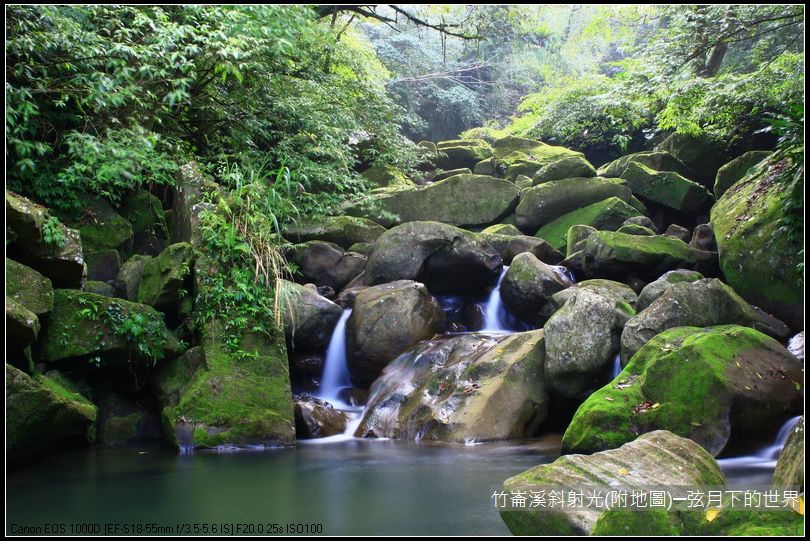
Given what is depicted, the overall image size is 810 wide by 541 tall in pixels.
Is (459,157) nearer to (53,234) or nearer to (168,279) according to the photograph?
(168,279)

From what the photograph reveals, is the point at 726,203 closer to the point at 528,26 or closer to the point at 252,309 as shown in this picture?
the point at 528,26

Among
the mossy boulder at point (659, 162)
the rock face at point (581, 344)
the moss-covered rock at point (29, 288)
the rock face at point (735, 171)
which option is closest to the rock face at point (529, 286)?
the rock face at point (581, 344)

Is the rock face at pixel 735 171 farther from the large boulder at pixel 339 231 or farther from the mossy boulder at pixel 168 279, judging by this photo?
the mossy boulder at pixel 168 279

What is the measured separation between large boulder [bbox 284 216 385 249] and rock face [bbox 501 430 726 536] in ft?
28.3

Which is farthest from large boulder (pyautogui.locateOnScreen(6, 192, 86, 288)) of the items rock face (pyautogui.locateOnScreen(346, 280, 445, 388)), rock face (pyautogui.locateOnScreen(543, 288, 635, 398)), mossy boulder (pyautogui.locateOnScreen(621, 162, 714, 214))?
mossy boulder (pyautogui.locateOnScreen(621, 162, 714, 214))

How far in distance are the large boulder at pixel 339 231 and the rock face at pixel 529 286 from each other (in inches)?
131

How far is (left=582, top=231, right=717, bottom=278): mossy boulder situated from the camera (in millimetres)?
9953

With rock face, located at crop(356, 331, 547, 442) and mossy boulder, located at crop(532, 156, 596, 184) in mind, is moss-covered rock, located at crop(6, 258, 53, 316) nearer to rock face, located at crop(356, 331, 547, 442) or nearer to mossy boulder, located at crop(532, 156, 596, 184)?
rock face, located at crop(356, 331, 547, 442)

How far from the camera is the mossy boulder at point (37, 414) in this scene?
222 inches

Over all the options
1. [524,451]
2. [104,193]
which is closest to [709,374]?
[524,451]

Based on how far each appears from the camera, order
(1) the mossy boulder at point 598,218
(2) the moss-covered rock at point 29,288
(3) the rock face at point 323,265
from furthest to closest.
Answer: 1. (1) the mossy boulder at point 598,218
2. (3) the rock face at point 323,265
3. (2) the moss-covered rock at point 29,288

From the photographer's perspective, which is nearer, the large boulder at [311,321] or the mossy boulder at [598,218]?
the large boulder at [311,321]

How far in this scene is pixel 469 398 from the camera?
7.71 meters

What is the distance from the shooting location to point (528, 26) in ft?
39.0
